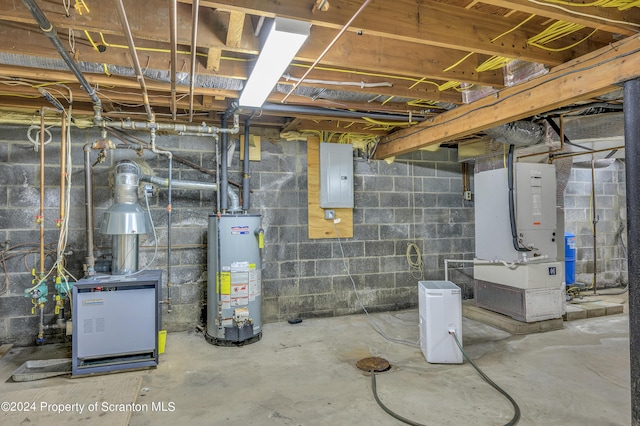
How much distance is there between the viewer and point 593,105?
2.93 meters

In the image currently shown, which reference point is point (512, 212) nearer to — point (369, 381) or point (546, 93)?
point (546, 93)

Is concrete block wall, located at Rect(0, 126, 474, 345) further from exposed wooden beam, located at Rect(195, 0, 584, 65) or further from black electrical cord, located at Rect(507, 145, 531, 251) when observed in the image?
exposed wooden beam, located at Rect(195, 0, 584, 65)

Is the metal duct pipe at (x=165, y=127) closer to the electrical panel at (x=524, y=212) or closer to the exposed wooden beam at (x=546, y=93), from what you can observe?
the exposed wooden beam at (x=546, y=93)

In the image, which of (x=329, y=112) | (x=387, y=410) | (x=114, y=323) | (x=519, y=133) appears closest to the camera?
(x=387, y=410)

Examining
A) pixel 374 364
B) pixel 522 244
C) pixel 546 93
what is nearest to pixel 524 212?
pixel 522 244

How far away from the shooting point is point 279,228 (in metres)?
4.05

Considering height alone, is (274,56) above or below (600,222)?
above

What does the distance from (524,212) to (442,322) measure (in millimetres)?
1797

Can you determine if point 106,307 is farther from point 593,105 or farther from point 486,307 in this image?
point 593,105

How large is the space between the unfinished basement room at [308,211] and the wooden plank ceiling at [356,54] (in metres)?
0.01

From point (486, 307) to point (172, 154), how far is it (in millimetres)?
3905

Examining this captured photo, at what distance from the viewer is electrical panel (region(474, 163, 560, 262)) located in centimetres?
379

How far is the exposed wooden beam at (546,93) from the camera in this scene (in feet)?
6.53

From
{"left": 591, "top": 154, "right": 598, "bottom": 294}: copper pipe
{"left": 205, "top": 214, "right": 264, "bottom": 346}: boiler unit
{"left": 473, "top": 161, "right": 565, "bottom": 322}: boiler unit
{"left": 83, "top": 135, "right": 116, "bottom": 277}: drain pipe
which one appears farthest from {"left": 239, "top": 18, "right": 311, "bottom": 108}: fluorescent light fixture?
{"left": 591, "top": 154, "right": 598, "bottom": 294}: copper pipe
